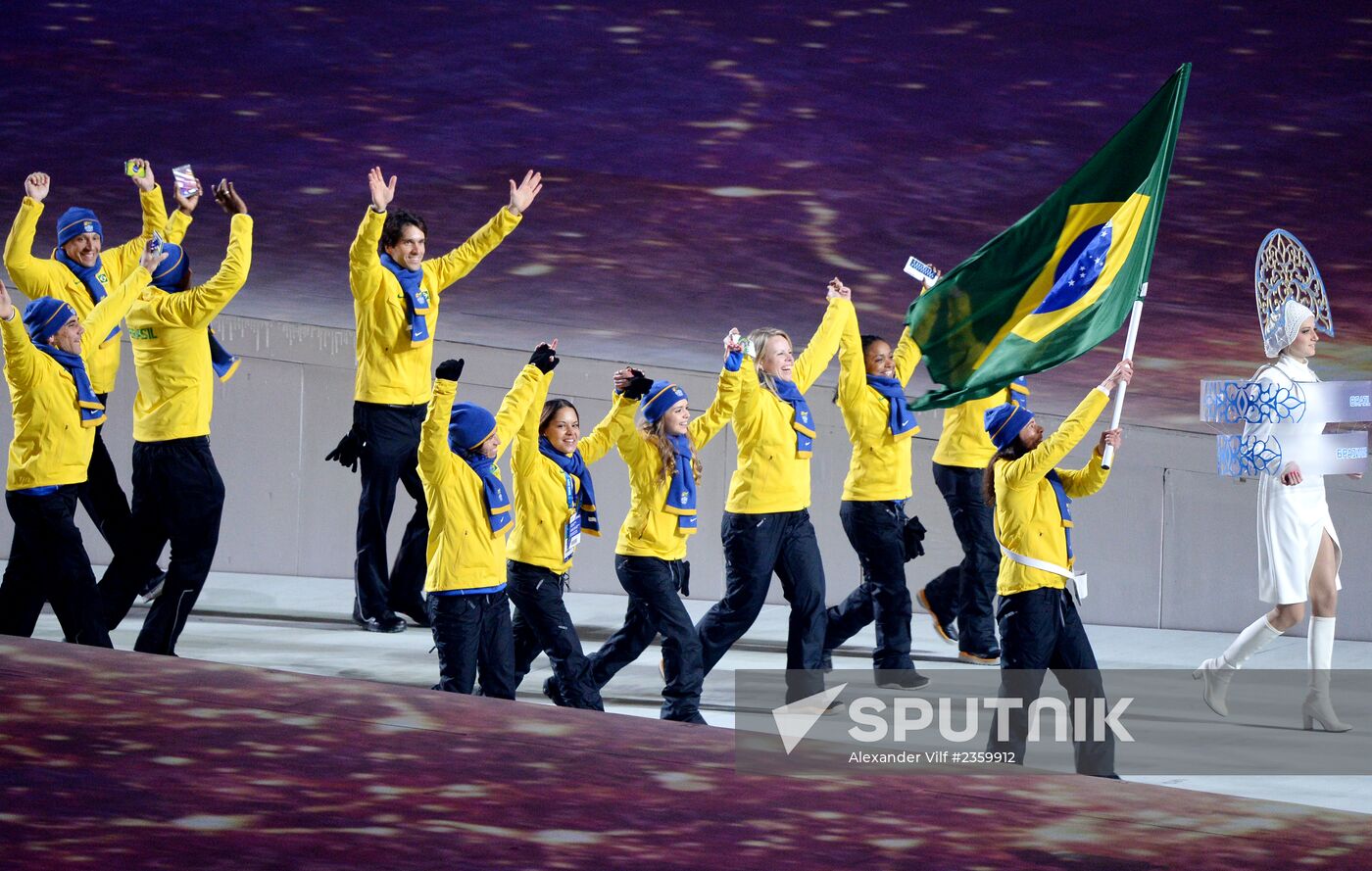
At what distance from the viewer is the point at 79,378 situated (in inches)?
252

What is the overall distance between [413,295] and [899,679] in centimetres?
287

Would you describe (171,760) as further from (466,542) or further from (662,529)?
(662,529)

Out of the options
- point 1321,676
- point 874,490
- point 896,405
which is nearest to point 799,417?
point 874,490

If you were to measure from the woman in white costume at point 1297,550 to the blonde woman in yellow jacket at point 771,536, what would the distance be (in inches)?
72.9

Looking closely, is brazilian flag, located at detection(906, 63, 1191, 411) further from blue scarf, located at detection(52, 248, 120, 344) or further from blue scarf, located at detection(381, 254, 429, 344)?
blue scarf, located at detection(52, 248, 120, 344)

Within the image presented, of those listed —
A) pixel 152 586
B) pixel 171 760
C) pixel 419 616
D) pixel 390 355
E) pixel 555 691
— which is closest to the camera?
pixel 171 760

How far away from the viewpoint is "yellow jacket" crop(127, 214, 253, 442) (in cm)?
663

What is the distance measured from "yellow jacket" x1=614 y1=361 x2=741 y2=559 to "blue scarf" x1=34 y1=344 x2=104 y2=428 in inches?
86.2

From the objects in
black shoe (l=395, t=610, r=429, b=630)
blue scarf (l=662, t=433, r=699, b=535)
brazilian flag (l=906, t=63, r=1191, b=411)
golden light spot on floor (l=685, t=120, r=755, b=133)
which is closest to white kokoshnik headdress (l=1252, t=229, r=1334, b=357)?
brazilian flag (l=906, t=63, r=1191, b=411)

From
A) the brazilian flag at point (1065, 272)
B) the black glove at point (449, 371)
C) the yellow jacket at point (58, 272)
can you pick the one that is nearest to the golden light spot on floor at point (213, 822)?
the black glove at point (449, 371)

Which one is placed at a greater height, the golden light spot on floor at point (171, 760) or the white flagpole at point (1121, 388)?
the white flagpole at point (1121, 388)

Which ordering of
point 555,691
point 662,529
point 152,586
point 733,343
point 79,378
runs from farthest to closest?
point 152,586, point 733,343, point 662,529, point 555,691, point 79,378

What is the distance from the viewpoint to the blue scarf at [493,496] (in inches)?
246

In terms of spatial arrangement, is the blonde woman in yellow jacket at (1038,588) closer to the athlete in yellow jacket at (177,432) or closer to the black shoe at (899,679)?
the black shoe at (899,679)
